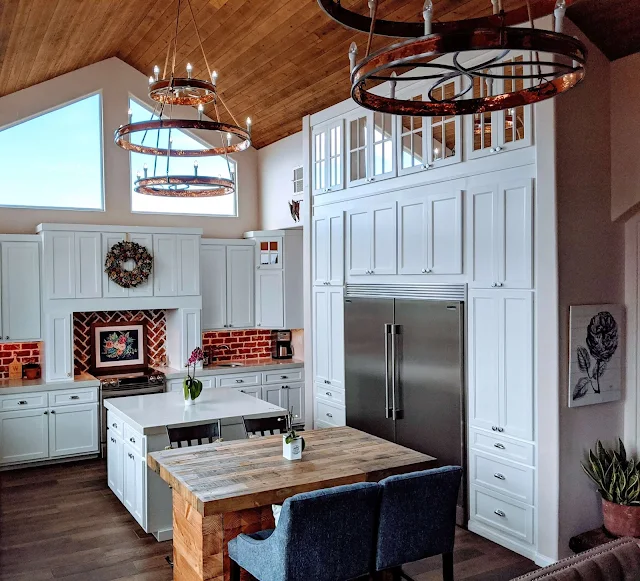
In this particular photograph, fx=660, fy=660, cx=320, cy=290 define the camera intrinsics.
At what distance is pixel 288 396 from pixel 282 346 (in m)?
0.74

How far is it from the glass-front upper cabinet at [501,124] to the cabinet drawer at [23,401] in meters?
4.95

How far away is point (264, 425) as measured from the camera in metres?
4.90

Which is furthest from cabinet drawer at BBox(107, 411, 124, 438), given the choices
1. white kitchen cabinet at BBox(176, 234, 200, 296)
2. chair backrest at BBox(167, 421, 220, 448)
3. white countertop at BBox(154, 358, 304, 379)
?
white kitchen cabinet at BBox(176, 234, 200, 296)

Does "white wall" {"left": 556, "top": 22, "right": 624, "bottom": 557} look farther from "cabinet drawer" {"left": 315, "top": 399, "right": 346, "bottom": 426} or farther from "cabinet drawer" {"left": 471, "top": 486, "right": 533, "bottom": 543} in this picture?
"cabinet drawer" {"left": 315, "top": 399, "right": 346, "bottom": 426}

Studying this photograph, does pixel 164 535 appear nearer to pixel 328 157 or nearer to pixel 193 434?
pixel 193 434

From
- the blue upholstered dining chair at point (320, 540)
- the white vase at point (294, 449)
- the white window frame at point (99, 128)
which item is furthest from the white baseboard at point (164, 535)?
the white window frame at point (99, 128)

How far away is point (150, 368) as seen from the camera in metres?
8.00

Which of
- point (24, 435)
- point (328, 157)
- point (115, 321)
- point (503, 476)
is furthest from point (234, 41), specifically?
point (503, 476)

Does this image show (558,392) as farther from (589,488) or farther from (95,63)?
(95,63)

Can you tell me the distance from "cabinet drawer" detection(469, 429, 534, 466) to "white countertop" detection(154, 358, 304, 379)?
12.1 ft

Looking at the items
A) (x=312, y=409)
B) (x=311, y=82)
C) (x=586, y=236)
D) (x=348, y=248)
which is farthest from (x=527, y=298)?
(x=311, y=82)

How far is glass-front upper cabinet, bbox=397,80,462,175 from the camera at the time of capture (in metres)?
5.00

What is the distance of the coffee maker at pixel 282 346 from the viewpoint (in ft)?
28.6

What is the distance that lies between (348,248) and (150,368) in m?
3.23
